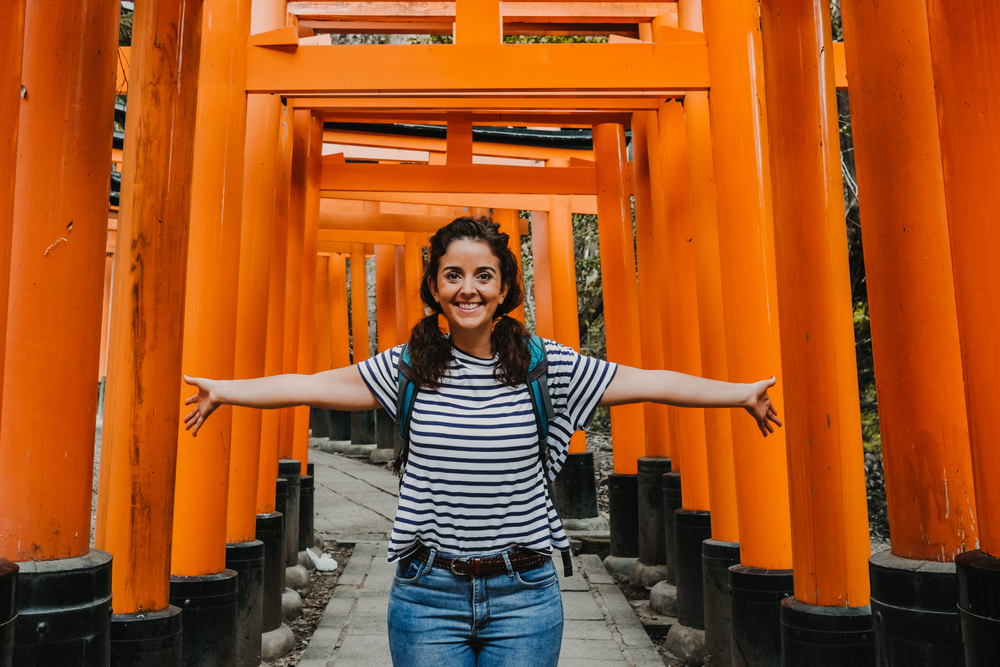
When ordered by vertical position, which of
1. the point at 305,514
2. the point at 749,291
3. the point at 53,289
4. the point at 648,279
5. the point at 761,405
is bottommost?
the point at 305,514

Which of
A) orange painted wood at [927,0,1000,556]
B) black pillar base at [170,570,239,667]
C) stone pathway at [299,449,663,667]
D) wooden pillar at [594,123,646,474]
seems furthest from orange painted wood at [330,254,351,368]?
orange painted wood at [927,0,1000,556]

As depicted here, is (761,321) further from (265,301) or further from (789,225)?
(265,301)

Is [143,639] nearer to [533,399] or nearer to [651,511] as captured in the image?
[533,399]

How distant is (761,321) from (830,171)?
37.4 inches

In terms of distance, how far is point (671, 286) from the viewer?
5.87 m

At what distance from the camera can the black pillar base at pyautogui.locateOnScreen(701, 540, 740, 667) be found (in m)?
4.61

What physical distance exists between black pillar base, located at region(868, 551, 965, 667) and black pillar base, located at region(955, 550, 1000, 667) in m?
0.66

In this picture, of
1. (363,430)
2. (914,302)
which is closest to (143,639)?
(914,302)

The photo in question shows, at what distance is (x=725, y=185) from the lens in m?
4.35

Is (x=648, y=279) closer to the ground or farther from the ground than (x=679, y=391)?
farther from the ground

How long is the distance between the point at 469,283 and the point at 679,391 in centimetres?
55

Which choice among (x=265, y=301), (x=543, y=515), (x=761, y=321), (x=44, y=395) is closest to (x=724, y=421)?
(x=761, y=321)

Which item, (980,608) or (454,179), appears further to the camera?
(454,179)

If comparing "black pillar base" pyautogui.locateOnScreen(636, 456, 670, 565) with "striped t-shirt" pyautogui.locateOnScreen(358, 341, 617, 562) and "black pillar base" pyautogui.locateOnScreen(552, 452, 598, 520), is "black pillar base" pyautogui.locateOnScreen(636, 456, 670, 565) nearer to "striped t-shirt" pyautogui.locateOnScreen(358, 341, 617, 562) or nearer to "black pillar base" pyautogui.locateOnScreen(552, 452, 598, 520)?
"black pillar base" pyautogui.locateOnScreen(552, 452, 598, 520)
